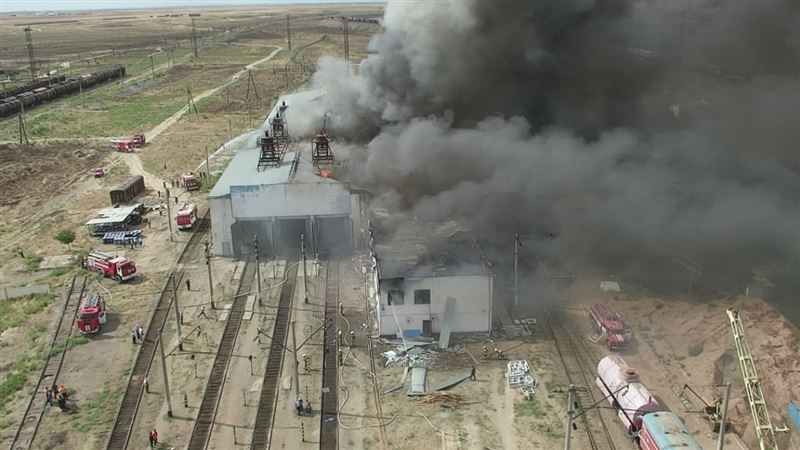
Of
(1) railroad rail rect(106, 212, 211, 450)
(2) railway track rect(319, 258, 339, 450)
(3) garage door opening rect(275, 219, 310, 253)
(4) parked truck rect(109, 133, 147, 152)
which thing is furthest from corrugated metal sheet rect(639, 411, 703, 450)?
(4) parked truck rect(109, 133, 147, 152)

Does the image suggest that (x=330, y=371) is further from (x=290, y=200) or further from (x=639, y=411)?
(x=290, y=200)

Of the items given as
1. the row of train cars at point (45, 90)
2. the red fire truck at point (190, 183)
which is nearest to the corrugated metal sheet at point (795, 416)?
the red fire truck at point (190, 183)

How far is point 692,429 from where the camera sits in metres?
22.8

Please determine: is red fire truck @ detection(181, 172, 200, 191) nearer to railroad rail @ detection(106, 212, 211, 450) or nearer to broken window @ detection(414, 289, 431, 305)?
railroad rail @ detection(106, 212, 211, 450)

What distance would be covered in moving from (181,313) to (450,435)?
14.9 meters

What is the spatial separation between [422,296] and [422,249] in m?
3.40

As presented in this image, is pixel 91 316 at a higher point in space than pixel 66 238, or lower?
higher

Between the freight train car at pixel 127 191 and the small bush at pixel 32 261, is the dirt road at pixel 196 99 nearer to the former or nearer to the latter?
the freight train car at pixel 127 191

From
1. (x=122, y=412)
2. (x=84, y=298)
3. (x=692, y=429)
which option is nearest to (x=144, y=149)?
(x=84, y=298)

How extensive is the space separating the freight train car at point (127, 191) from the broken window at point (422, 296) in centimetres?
2836

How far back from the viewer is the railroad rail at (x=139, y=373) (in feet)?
75.2

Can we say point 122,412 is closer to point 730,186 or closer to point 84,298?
point 84,298

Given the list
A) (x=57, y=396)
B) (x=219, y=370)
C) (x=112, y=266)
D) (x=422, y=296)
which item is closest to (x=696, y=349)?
(x=422, y=296)

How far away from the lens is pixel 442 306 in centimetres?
2850
